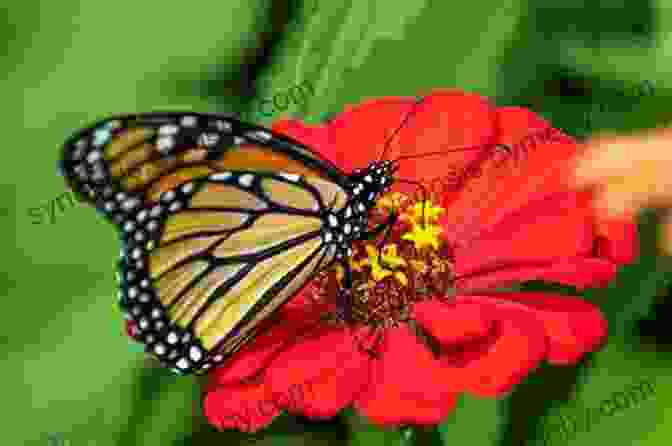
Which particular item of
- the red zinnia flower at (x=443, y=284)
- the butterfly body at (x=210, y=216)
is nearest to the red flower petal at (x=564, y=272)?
the red zinnia flower at (x=443, y=284)

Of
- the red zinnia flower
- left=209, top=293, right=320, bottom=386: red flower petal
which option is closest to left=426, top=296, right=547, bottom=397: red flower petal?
the red zinnia flower

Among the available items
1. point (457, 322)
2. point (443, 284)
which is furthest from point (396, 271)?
point (457, 322)

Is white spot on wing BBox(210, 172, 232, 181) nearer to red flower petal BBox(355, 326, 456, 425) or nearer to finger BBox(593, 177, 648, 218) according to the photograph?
red flower petal BBox(355, 326, 456, 425)

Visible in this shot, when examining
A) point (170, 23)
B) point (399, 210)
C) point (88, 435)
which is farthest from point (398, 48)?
point (88, 435)

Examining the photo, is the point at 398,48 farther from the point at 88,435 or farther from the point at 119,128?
the point at 88,435

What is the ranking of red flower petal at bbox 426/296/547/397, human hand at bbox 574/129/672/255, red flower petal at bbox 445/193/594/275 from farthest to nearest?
red flower petal at bbox 445/193/594/275 < red flower petal at bbox 426/296/547/397 < human hand at bbox 574/129/672/255

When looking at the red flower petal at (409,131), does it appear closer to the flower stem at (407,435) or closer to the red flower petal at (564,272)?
the red flower petal at (564,272)

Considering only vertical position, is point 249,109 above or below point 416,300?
A: above

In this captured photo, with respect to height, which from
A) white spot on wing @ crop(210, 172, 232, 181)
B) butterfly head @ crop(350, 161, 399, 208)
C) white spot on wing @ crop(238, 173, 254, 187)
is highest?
white spot on wing @ crop(210, 172, 232, 181)
